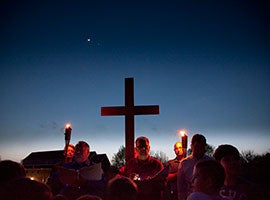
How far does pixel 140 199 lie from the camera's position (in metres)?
5.65

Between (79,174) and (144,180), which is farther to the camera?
→ (144,180)

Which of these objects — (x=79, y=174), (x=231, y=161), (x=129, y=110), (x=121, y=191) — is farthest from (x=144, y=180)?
(x=121, y=191)

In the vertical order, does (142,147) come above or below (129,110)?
below

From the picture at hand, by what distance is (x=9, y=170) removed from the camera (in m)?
2.99

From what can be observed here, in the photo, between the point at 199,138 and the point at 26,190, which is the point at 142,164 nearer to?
the point at 199,138

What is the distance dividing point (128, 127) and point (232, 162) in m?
3.41

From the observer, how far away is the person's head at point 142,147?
638cm

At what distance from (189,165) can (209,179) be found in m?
2.44

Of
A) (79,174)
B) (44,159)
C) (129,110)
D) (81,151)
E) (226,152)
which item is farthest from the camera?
(44,159)

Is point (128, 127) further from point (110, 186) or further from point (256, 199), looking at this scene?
point (110, 186)

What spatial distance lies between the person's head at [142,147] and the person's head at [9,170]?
3546mm

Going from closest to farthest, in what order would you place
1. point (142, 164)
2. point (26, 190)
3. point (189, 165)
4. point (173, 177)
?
1. point (26, 190)
2. point (189, 165)
3. point (142, 164)
4. point (173, 177)

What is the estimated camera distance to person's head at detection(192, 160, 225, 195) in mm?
3355

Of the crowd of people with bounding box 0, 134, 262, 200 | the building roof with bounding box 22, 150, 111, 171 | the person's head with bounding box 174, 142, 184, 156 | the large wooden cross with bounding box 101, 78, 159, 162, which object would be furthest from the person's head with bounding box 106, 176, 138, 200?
the building roof with bounding box 22, 150, 111, 171
